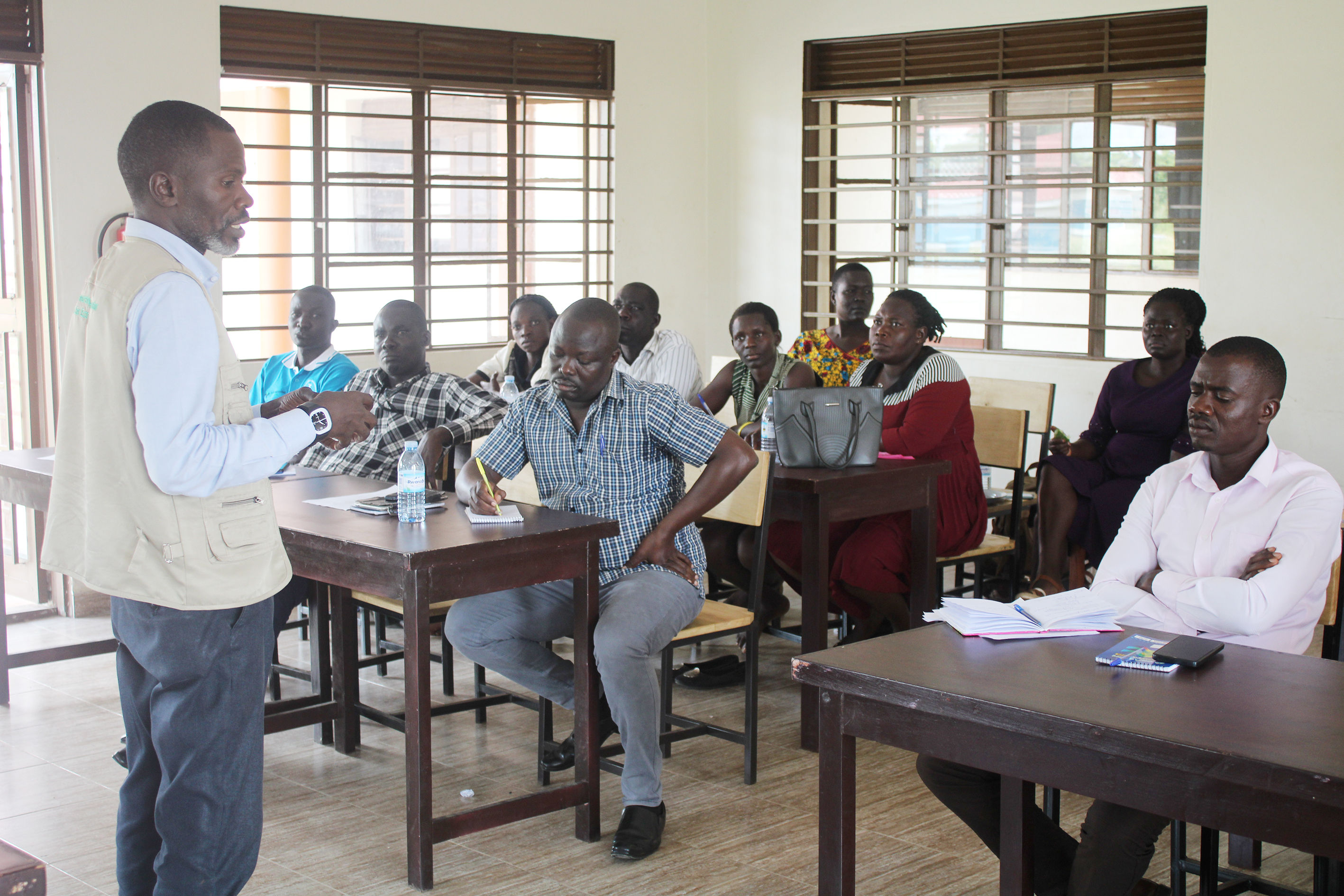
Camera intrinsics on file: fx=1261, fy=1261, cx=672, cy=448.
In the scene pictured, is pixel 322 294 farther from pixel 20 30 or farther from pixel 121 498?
pixel 121 498

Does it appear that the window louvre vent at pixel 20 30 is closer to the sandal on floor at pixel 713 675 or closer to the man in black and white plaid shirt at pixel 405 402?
the man in black and white plaid shirt at pixel 405 402

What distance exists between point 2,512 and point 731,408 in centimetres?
328

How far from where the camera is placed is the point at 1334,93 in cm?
549

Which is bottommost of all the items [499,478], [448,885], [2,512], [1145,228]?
[448,885]

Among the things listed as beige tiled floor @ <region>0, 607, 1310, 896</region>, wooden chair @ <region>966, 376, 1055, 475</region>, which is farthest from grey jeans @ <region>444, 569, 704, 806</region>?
wooden chair @ <region>966, 376, 1055, 475</region>

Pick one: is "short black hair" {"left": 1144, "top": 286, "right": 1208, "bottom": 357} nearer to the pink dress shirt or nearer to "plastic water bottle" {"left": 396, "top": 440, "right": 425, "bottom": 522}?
the pink dress shirt

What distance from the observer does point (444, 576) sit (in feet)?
9.37

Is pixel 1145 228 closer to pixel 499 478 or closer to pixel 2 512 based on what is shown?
pixel 499 478

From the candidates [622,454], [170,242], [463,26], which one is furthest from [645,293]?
[170,242]

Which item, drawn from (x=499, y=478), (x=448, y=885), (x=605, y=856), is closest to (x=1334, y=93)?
(x=499, y=478)

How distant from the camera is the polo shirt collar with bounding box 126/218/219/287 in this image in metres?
2.15

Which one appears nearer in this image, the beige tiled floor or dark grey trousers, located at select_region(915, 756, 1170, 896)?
dark grey trousers, located at select_region(915, 756, 1170, 896)

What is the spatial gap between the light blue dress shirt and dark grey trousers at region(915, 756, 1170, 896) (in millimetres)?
1417

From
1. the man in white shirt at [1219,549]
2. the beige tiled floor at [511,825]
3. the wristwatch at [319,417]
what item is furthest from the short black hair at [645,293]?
the wristwatch at [319,417]
